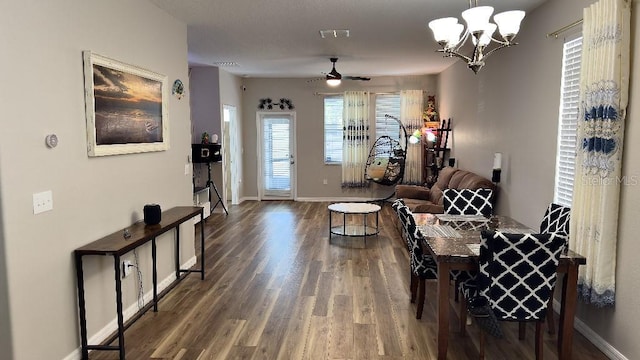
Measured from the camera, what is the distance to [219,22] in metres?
4.44

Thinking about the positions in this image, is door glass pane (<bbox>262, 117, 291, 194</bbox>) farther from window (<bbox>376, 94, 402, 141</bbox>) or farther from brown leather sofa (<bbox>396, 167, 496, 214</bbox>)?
brown leather sofa (<bbox>396, 167, 496, 214</bbox>)

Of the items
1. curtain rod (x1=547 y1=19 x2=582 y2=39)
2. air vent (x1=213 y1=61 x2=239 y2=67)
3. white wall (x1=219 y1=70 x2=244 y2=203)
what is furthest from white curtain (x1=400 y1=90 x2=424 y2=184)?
curtain rod (x1=547 y1=19 x2=582 y2=39)

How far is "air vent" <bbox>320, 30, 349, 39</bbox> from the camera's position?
190 inches

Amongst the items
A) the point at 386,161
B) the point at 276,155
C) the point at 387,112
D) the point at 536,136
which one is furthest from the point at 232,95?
the point at 536,136

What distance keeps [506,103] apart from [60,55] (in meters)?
4.24

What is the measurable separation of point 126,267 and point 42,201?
1107mm

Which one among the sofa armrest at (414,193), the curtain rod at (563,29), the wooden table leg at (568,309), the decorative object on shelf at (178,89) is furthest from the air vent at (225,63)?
the wooden table leg at (568,309)

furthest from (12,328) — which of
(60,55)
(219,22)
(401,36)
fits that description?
(401,36)

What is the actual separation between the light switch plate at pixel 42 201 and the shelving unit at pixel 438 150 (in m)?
6.50

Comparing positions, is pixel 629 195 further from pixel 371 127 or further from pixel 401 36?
pixel 371 127

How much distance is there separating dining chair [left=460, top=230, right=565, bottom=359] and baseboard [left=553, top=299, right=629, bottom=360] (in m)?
0.62

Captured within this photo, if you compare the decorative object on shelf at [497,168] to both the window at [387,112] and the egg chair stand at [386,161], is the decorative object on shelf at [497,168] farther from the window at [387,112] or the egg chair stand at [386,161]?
the window at [387,112]

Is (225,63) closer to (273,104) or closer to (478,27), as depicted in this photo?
(273,104)

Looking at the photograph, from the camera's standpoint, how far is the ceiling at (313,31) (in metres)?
3.87
